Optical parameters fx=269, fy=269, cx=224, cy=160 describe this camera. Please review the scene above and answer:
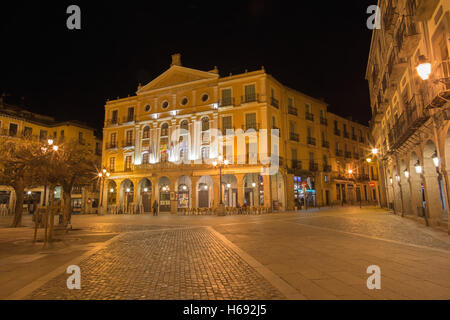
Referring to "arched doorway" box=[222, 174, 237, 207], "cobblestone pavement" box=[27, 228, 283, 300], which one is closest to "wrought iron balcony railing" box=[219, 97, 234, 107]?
"arched doorway" box=[222, 174, 237, 207]

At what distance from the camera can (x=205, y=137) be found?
32781 millimetres

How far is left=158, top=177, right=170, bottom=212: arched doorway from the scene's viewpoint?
34406mm

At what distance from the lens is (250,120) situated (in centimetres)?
3095

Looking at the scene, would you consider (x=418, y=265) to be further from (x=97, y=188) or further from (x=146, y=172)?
(x=97, y=188)

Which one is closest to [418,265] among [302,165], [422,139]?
[422,139]

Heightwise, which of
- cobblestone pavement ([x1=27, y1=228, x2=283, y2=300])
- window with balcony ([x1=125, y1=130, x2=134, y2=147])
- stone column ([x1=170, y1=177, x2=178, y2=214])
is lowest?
cobblestone pavement ([x1=27, y1=228, x2=283, y2=300])

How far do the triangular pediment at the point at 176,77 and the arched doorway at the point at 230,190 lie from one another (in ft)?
41.1

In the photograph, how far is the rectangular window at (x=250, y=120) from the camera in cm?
3066

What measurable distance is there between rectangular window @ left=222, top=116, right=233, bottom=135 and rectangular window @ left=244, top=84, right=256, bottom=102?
2973 mm

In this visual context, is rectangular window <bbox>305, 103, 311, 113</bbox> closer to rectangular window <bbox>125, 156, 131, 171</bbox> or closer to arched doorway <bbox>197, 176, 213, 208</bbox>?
arched doorway <bbox>197, 176, 213, 208</bbox>

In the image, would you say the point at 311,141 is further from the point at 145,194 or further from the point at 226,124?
the point at 145,194

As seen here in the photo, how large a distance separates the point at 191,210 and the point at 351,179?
94.2 ft

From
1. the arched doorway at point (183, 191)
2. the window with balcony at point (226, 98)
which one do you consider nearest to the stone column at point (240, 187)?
the arched doorway at point (183, 191)
